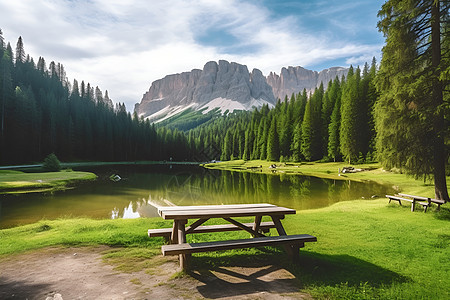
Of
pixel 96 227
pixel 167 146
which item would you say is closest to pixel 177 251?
pixel 96 227

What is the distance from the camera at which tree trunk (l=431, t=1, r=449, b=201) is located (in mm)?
12891

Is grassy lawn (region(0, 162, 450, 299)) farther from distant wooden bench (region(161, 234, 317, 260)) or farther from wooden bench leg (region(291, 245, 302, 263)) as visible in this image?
distant wooden bench (region(161, 234, 317, 260))

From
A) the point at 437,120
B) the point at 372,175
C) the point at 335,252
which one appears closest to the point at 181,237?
the point at 335,252

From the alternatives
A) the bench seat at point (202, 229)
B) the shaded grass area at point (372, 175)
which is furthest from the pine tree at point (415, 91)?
the bench seat at point (202, 229)

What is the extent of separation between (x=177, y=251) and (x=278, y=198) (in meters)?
16.4

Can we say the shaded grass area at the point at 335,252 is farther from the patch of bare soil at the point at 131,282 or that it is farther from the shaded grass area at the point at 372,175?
the shaded grass area at the point at 372,175

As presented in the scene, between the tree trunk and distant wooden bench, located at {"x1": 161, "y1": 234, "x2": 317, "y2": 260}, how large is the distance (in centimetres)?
1145

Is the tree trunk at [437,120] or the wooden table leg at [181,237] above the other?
the tree trunk at [437,120]

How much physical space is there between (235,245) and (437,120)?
1331cm

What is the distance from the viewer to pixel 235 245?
537 centimetres

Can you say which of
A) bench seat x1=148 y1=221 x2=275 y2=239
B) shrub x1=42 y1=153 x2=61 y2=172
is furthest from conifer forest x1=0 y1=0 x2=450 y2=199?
shrub x1=42 y1=153 x2=61 y2=172

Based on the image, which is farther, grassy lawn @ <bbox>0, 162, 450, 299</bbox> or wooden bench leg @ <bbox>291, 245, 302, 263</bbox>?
wooden bench leg @ <bbox>291, 245, 302, 263</bbox>

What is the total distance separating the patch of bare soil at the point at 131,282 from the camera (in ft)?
14.5

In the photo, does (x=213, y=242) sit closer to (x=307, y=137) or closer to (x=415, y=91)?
(x=415, y=91)
